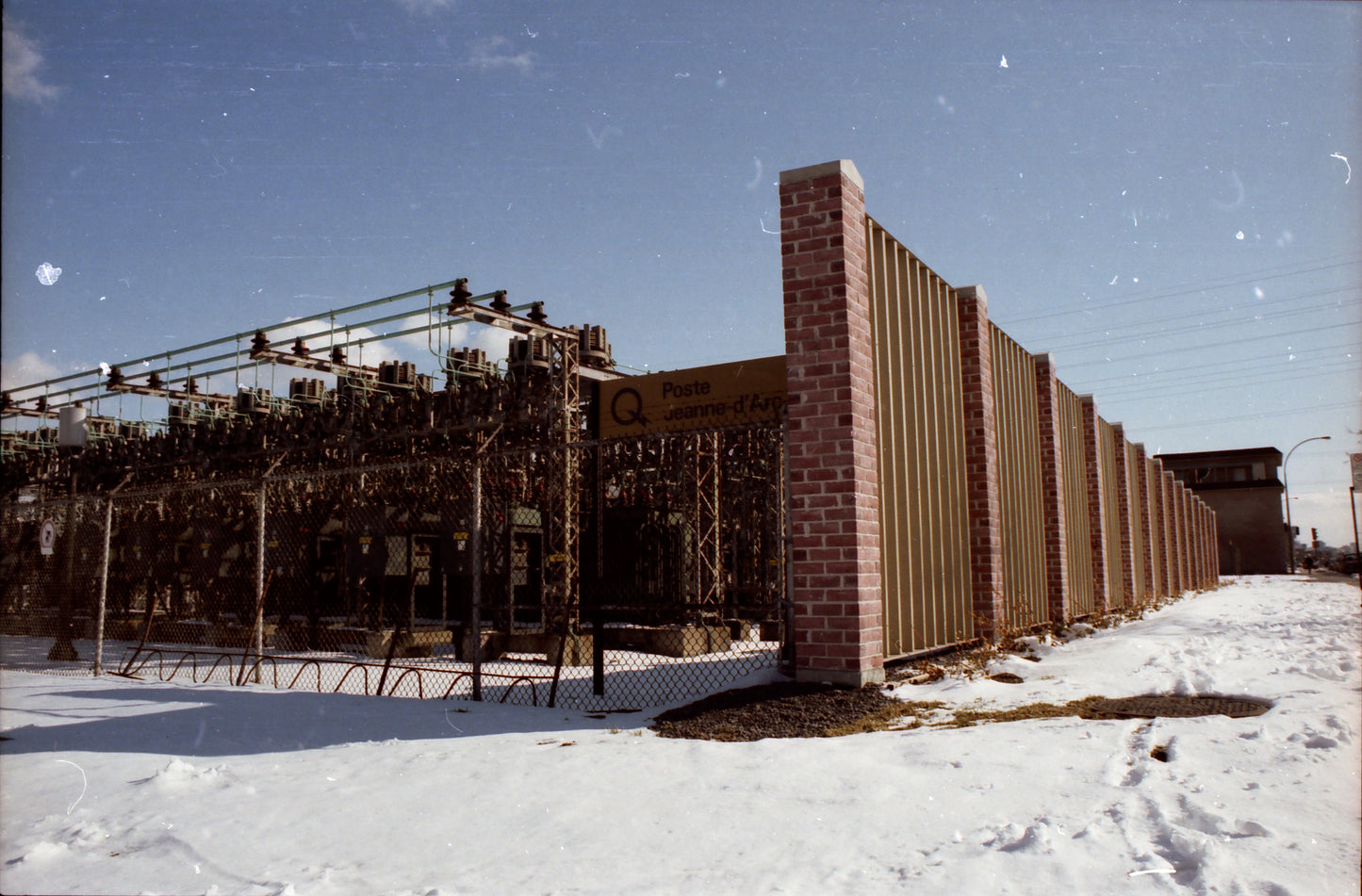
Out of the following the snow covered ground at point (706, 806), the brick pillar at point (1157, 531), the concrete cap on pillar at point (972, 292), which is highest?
the concrete cap on pillar at point (972, 292)

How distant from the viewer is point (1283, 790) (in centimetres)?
375

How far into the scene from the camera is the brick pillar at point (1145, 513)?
22.3 m

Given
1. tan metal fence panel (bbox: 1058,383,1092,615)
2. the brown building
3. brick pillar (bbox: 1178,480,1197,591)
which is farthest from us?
the brown building

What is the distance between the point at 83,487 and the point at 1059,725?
29.9 metres

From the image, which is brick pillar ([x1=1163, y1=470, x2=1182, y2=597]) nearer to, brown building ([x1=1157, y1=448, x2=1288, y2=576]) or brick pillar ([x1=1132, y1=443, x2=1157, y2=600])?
brick pillar ([x1=1132, y1=443, x2=1157, y2=600])

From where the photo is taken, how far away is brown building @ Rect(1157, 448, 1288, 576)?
212 feet

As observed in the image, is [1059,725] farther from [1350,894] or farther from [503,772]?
[503,772]

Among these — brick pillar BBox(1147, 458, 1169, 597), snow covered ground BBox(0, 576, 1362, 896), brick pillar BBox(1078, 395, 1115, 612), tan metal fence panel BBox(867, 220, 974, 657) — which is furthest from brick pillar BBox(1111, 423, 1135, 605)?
snow covered ground BBox(0, 576, 1362, 896)

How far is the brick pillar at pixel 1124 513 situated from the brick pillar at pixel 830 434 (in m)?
14.4

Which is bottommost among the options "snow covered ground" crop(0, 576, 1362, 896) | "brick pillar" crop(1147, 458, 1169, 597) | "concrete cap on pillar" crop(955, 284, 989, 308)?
"snow covered ground" crop(0, 576, 1362, 896)

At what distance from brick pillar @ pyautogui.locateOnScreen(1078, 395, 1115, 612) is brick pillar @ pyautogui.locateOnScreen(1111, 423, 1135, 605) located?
2199 mm

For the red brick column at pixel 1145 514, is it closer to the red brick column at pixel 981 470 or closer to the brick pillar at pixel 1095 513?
the brick pillar at pixel 1095 513

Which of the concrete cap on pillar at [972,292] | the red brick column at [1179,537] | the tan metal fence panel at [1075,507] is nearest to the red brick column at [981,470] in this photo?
the concrete cap on pillar at [972,292]

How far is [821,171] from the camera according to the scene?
725 centimetres
